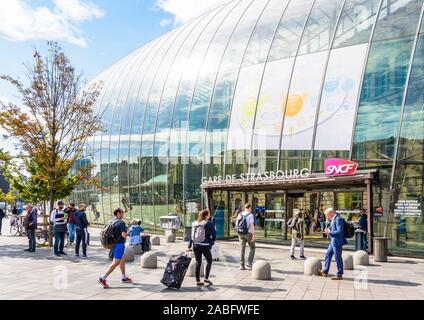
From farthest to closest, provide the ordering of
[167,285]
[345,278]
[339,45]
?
[339,45] < [345,278] < [167,285]

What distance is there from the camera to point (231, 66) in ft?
84.9

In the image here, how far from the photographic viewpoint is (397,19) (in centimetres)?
1927

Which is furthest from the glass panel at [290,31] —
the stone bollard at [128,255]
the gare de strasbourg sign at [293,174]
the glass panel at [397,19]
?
the stone bollard at [128,255]

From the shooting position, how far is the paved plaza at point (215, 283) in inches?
378

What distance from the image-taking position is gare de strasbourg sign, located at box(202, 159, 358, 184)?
18094 millimetres

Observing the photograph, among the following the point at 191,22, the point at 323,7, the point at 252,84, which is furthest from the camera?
the point at 191,22

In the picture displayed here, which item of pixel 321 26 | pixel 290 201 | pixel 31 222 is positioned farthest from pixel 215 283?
pixel 321 26

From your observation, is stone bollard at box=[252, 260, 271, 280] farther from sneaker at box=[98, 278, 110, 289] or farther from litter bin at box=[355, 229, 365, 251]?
litter bin at box=[355, 229, 365, 251]

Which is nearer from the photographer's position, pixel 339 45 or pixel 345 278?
pixel 345 278

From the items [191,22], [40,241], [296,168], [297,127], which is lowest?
[40,241]

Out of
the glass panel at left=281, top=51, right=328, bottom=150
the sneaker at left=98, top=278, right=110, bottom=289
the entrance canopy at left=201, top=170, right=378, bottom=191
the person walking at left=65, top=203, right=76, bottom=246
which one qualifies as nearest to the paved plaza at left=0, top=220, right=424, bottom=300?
the sneaker at left=98, top=278, right=110, bottom=289
